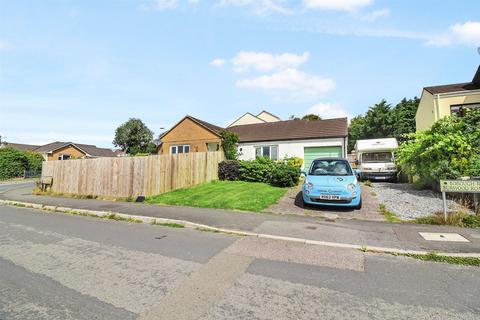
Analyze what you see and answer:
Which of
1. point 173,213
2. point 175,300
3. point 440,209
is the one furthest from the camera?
point 173,213

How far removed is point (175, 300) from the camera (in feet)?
10.8

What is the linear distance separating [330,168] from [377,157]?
350 inches

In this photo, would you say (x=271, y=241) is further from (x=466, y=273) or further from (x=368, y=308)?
(x=466, y=273)

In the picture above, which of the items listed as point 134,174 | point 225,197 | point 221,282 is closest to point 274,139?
point 225,197

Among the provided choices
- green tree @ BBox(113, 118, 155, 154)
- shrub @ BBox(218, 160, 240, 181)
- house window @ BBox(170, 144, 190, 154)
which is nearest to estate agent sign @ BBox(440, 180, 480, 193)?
shrub @ BBox(218, 160, 240, 181)

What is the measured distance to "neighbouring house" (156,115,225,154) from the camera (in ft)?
76.4

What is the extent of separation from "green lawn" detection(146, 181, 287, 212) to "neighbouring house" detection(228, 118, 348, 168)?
7701 millimetres

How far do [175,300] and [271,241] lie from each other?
9.81 feet

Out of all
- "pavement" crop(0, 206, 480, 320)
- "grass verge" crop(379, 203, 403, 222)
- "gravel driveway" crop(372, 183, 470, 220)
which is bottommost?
"pavement" crop(0, 206, 480, 320)

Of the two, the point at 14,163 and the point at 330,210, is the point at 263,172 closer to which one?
the point at 330,210

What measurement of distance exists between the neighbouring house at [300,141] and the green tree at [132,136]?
2221 cm

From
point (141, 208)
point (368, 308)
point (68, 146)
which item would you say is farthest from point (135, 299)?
point (68, 146)

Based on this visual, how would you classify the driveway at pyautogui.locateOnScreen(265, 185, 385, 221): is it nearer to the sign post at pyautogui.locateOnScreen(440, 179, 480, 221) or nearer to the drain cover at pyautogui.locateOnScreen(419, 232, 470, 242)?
the drain cover at pyautogui.locateOnScreen(419, 232, 470, 242)

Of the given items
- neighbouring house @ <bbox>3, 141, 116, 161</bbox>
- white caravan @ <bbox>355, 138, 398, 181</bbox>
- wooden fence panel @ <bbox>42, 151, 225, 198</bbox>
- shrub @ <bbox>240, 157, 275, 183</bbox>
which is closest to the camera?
wooden fence panel @ <bbox>42, 151, 225, 198</bbox>
